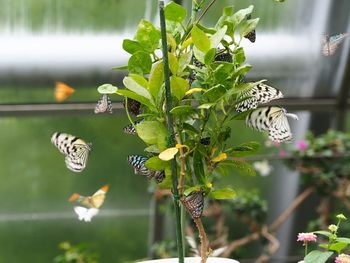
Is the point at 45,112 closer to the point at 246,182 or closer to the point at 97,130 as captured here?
the point at 97,130

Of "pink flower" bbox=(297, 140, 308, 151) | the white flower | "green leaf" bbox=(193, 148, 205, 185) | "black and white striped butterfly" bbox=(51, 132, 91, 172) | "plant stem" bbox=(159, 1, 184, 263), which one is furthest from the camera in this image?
the white flower

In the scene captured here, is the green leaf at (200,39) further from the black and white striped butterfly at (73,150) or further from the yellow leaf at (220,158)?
the black and white striped butterfly at (73,150)

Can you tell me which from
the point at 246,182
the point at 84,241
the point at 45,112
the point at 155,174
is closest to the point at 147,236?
the point at 84,241

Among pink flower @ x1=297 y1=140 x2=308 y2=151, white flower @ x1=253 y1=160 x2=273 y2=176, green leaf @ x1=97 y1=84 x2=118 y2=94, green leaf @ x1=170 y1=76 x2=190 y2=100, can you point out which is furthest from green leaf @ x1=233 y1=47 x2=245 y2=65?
white flower @ x1=253 y1=160 x2=273 y2=176

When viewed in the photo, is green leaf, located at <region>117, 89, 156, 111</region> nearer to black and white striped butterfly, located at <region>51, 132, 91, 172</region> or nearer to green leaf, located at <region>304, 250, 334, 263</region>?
black and white striped butterfly, located at <region>51, 132, 91, 172</region>

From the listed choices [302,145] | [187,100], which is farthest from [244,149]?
[302,145]

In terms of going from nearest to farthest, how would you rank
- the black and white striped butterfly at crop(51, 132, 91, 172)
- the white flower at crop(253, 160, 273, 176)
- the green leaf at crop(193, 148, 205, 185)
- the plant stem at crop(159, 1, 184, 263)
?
the plant stem at crop(159, 1, 184, 263), the green leaf at crop(193, 148, 205, 185), the black and white striped butterfly at crop(51, 132, 91, 172), the white flower at crop(253, 160, 273, 176)
